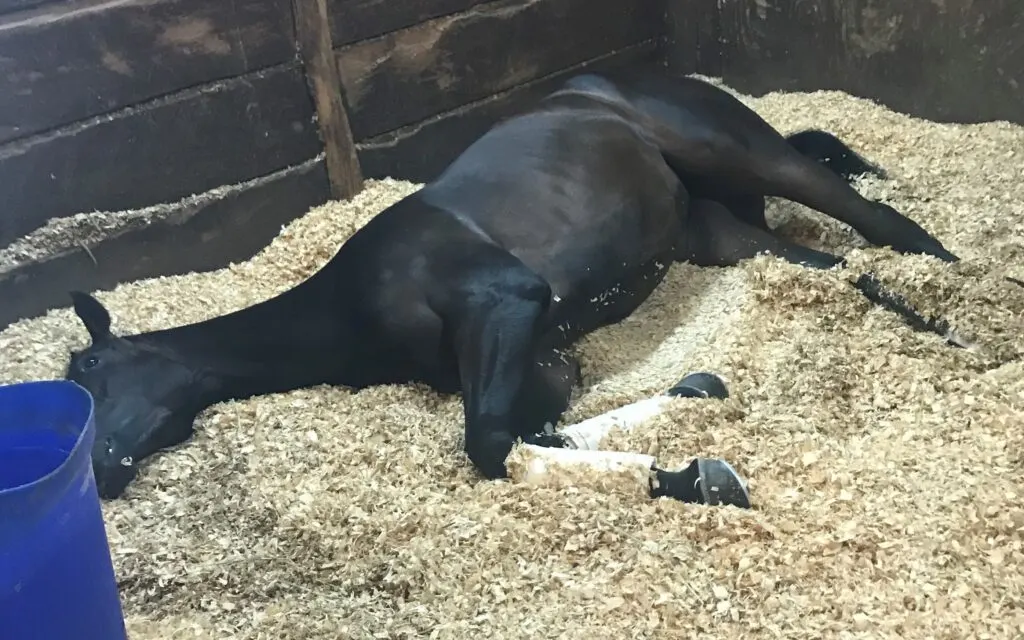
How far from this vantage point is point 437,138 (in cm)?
393

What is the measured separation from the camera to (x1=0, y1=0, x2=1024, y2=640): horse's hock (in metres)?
1.79

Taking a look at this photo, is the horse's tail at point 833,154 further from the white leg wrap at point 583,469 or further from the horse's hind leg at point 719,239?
the white leg wrap at point 583,469

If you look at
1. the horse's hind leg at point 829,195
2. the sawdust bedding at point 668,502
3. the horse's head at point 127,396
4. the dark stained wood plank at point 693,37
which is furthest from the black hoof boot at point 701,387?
the dark stained wood plank at point 693,37

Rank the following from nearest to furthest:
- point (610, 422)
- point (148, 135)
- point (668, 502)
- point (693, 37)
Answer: point (668, 502)
point (610, 422)
point (148, 135)
point (693, 37)

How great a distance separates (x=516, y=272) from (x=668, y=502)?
776 mm

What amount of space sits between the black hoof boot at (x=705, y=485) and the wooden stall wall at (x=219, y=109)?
2.01 meters

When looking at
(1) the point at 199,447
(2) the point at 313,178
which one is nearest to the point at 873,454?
(1) the point at 199,447

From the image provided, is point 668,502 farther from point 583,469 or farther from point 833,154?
point 833,154

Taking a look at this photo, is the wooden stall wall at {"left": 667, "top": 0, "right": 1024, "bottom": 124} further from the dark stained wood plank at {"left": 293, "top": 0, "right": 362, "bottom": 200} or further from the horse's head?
the horse's head

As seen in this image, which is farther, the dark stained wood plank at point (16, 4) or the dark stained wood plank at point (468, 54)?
the dark stained wood plank at point (468, 54)

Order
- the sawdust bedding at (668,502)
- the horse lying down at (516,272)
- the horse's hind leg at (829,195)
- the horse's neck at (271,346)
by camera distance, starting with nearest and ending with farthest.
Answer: the sawdust bedding at (668,502), the horse lying down at (516,272), the horse's neck at (271,346), the horse's hind leg at (829,195)

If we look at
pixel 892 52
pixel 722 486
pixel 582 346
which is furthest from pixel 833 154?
pixel 722 486

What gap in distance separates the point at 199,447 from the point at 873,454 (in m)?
1.54

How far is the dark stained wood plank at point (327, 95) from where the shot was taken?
342cm
